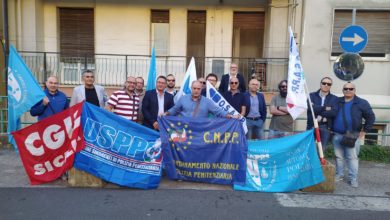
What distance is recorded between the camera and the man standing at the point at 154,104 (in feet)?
19.8

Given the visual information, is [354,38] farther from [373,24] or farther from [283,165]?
[373,24]

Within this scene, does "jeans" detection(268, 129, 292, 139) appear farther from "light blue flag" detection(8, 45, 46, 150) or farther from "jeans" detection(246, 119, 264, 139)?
"light blue flag" detection(8, 45, 46, 150)

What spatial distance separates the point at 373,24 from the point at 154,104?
27.5 ft

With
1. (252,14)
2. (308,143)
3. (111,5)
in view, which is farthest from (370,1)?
(111,5)

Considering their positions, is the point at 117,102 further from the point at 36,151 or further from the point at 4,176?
the point at 4,176

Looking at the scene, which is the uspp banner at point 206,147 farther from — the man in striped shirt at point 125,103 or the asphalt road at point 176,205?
the man in striped shirt at point 125,103

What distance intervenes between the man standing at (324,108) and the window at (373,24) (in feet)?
18.2

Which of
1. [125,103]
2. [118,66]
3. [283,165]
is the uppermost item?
[118,66]

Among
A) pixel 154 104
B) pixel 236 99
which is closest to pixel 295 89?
pixel 236 99

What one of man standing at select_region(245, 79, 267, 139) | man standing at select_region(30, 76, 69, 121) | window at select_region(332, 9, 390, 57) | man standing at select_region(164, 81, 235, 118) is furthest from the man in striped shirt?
window at select_region(332, 9, 390, 57)

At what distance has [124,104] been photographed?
19.7 ft

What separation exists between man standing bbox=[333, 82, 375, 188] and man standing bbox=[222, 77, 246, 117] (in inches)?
63.2

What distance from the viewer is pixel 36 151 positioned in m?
5.46

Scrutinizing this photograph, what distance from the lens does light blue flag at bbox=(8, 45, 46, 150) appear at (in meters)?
5.52
